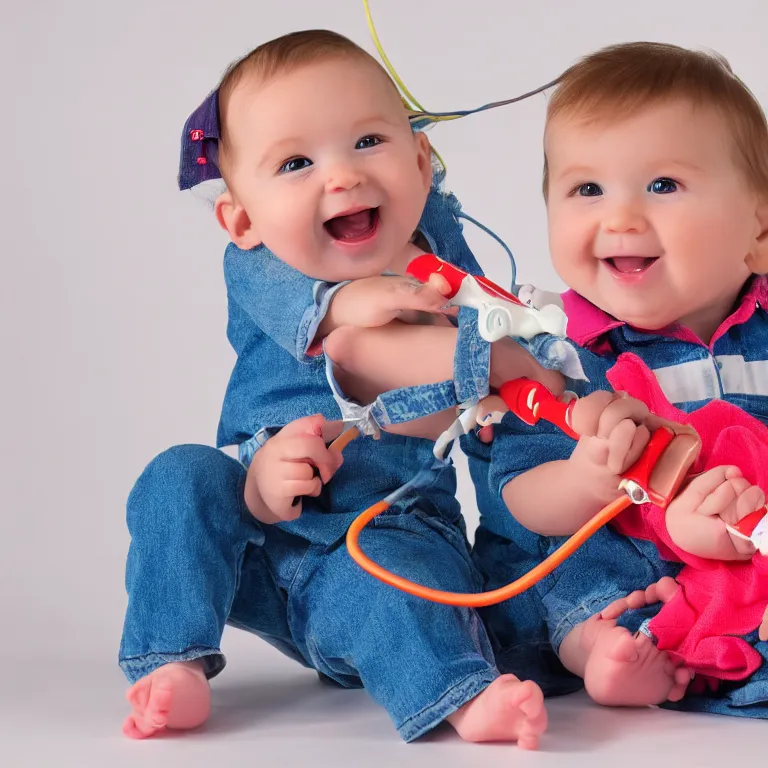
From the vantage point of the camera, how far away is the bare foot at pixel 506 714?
1.42m

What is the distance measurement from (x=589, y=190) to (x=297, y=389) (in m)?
0.42

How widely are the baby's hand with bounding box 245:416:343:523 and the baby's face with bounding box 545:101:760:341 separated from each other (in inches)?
16.2

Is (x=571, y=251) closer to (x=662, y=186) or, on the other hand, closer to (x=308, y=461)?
(x=662, y=186)

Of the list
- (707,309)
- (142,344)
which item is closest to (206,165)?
(707,309)

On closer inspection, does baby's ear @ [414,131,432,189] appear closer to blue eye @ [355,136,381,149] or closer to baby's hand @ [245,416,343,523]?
blue eye @ [355,136,381,149]

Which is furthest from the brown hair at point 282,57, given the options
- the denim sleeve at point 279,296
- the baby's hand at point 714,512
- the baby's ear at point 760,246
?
the baby's hand at point 714,512

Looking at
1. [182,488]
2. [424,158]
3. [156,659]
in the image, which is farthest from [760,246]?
[156,659]

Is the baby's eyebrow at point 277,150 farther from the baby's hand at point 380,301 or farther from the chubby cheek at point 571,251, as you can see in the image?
the chubby cheek at point 571,251

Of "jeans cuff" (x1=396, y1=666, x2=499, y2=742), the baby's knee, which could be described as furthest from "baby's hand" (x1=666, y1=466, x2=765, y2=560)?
the baby's knee

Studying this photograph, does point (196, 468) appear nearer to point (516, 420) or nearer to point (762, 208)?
point (516, 420)

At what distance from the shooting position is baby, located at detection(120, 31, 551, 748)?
4.99 feet

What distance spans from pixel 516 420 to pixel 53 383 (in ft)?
3.91

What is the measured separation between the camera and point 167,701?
1.50 m

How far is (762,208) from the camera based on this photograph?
5.84 feet
